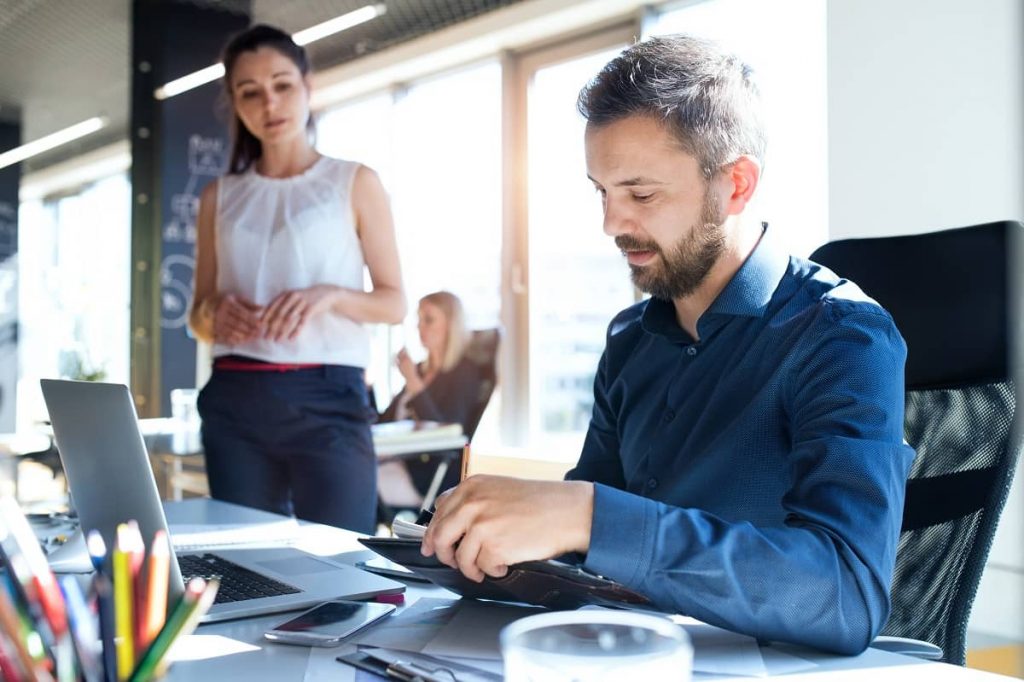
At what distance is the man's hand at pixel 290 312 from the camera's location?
199 centimetres

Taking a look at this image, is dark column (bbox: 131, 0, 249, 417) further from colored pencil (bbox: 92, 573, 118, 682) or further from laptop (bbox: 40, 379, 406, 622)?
Answer: colored pencil (bbox: 92, 573, 118, 682)

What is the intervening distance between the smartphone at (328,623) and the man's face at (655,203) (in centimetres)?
56

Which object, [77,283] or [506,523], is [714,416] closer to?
[506,523]

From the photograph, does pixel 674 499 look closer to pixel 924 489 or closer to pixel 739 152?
pixel 924 489

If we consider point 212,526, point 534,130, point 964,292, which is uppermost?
point 534,130

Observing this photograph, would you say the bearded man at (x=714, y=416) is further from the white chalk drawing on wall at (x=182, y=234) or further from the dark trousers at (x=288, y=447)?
the white chalk drawing on wall at (x=182, y=234)

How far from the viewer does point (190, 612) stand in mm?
452

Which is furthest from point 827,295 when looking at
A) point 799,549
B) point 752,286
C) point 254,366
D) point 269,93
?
point 269,93

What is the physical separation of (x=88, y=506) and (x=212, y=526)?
623 millimetres

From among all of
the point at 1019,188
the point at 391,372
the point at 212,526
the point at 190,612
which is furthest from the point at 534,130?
the point at 190,612

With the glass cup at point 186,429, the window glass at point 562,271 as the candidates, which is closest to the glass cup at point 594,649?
the glass cup at point 186,429

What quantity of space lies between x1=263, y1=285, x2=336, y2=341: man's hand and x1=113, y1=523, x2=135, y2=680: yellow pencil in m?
1.52

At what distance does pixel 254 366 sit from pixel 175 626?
1666 mm

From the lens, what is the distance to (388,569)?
3.97 feet
